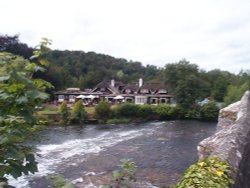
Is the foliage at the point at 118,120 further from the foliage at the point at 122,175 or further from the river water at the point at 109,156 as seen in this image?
the foliage at the point at 122,175

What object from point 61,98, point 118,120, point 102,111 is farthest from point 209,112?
point 61,98

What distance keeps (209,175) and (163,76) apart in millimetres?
53188

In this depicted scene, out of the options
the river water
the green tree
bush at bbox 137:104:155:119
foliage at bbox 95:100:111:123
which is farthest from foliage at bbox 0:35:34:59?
the green tree

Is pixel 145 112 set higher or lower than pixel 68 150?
higher

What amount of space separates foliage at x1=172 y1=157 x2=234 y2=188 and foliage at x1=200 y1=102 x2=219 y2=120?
43022mm

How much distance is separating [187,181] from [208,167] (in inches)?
17.2

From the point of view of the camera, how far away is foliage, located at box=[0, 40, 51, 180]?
2.07 meters

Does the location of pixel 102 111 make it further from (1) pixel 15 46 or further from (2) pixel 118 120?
(1) pixel 15 46

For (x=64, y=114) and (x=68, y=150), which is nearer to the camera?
(x=68, y=150)

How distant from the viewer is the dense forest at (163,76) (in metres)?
47.9

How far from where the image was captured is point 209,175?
3.05m

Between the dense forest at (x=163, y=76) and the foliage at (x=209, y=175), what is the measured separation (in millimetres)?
11733

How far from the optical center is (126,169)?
12.0 ft

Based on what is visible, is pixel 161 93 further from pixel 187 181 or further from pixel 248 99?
pixel 187 181
